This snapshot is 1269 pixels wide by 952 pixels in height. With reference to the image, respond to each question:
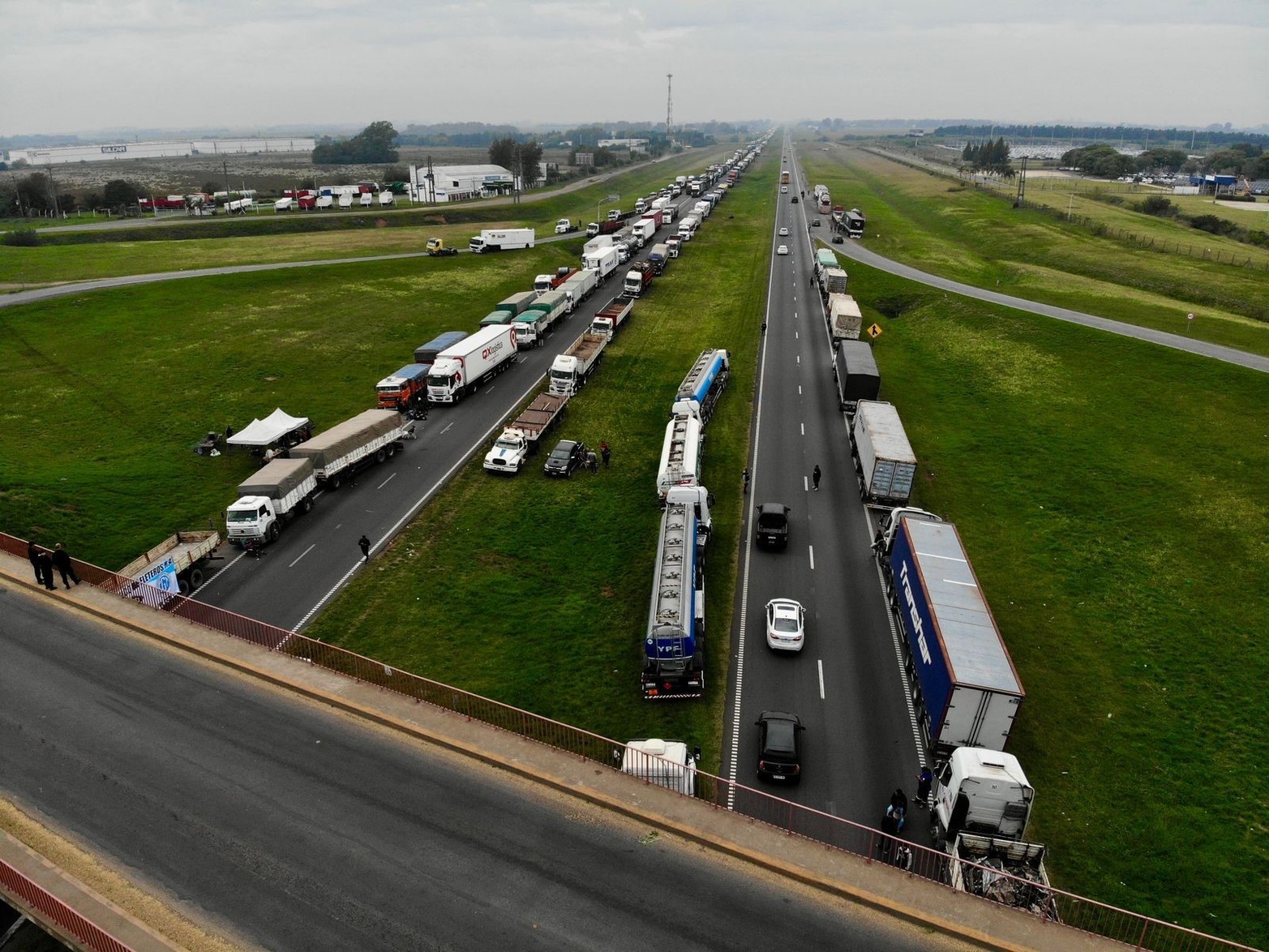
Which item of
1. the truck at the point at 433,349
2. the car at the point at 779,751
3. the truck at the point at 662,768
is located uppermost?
the truck at the point at 433,349

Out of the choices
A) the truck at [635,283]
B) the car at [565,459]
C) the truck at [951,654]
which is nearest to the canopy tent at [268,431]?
the car at [565,459]

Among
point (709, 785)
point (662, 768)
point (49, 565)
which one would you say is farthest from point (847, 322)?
point (49, 565)

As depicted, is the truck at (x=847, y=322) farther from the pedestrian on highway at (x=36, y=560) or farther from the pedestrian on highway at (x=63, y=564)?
the pedestrian on highway at (x=36, y=560)

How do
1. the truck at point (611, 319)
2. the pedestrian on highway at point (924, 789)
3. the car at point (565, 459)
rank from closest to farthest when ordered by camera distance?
the pedestrian on highway at point (924, 789), the car at point (565, 459), the truck at point (611, 319)

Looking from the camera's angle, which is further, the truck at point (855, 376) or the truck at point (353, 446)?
the truck at point (855, 376)

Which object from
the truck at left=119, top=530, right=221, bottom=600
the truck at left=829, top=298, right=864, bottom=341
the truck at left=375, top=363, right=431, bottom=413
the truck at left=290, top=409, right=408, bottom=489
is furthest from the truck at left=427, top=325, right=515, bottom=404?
the truck at left=829, top=298, right=864, bottom=341

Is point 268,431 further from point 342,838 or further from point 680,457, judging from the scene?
point 342,838

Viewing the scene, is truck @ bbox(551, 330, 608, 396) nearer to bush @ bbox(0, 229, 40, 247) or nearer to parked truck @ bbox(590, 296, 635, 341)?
parked truck @ bbox(590, 296, 635, 341)
